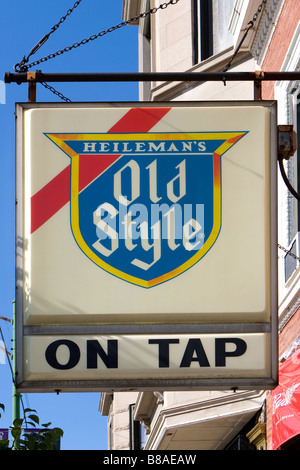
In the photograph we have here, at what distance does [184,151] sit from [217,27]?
447 inches

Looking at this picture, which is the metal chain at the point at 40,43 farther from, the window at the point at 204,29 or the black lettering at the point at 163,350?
the window at the point at 204,29

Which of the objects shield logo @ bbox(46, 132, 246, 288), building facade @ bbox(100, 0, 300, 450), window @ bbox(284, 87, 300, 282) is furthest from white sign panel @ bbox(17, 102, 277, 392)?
window @ bbox(284, 87, 300, 282)

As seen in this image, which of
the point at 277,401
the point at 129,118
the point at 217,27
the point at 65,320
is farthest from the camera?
the point at 217,27

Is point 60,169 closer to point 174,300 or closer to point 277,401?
point 174,300

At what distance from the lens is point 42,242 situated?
589 centimetres

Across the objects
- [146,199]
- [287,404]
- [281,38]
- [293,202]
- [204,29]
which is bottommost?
[287,404]

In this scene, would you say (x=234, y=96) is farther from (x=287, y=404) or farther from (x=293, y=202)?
(x=287, y=404)

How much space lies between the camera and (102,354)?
18.3 feet

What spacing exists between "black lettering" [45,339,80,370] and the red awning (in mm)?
3832

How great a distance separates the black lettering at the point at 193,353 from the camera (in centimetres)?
554

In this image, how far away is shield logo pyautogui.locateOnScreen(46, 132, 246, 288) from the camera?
5.75m

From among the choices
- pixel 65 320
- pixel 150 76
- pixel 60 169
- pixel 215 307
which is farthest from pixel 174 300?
pixel 150 76

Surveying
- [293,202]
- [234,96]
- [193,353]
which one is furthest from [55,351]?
[234,96]

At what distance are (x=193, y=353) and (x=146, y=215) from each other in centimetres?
91
